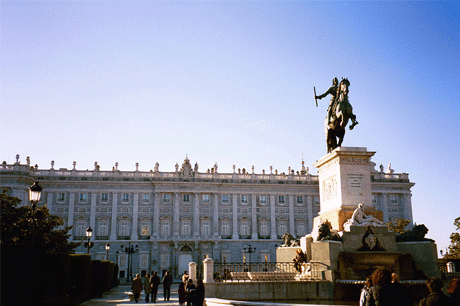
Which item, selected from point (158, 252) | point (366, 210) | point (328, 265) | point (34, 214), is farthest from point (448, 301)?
point (158, 252)

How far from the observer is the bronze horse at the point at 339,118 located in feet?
51.1

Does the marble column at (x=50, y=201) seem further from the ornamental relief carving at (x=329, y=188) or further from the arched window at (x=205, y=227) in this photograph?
the ornamental relief carving at (x=329, y=188)

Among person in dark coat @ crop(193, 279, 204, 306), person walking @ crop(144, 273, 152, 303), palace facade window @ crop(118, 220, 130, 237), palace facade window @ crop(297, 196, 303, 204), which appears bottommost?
person walking @ crop(144, 273, 152, 303)

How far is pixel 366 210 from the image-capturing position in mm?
14469

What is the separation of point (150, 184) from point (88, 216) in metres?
9.85

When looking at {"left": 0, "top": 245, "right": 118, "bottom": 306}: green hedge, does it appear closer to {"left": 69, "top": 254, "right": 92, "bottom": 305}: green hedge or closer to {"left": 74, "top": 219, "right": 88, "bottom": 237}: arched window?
{"left": 69, "top": 254, "right": 92, "bottom": 305}: green hedge

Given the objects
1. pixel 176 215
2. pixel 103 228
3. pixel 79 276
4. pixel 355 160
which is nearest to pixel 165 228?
pixel 176 215

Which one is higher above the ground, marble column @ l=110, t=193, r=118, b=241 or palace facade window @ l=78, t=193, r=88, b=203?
palace facade window @ l=78, t=193, r=88, b=203

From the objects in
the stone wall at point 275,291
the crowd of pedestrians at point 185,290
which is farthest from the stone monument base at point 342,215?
the crowd of pedestrians at point 185,290

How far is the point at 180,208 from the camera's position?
68.8 metres

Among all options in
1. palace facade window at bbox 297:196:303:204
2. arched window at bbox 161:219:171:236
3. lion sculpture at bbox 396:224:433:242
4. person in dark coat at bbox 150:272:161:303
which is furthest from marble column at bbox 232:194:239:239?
lion sculpture at bbox 396:224:433:242

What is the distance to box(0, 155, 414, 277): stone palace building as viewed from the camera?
66.2m

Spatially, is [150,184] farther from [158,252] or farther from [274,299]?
[274,299]

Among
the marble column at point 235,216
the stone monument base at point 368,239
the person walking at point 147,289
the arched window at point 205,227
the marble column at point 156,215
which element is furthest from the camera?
the marble column at point 235,216
